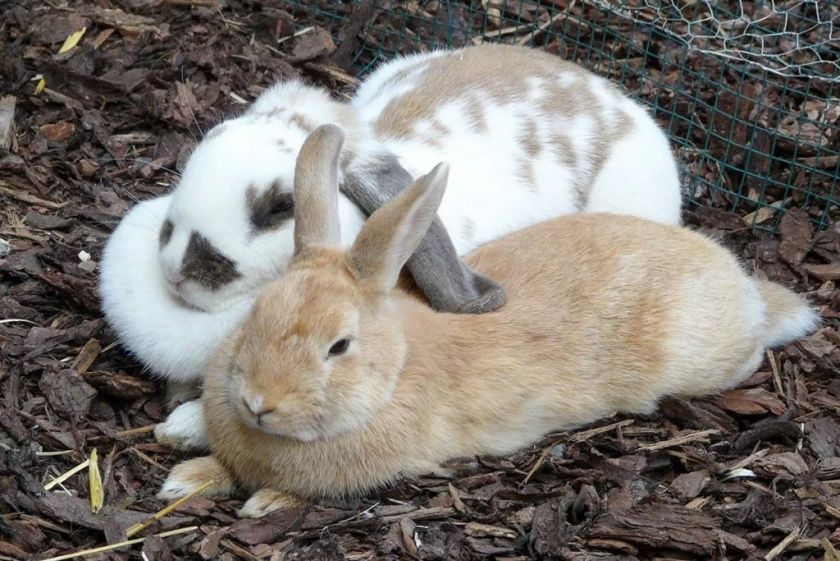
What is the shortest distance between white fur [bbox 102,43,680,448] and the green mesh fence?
33.1 inches

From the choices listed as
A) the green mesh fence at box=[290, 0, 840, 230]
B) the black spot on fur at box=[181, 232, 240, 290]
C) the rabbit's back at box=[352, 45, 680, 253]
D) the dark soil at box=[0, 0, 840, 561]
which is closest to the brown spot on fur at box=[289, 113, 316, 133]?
the rabbit's back at box=[352, 45, 680, 253]

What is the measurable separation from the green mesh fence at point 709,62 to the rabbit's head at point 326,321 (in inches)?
113

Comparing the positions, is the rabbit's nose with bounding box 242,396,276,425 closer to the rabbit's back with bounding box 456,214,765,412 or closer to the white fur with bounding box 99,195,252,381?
the white fur with bounding box 99,195,252,381

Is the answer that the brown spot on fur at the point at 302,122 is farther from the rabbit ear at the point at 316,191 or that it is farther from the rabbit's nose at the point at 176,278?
the rabbit's nose at the point at 176,278

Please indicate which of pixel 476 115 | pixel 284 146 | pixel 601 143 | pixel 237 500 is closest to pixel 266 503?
pixel 237 500

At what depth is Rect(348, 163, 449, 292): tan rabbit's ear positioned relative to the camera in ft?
14.2

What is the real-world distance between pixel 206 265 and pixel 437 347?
0.96m

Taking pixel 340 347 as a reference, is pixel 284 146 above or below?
above

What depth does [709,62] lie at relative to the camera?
7.49 metres

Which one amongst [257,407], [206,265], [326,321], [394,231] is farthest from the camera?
[206,265]

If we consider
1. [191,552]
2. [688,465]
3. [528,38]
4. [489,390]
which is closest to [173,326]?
[191,552]

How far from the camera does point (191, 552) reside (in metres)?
4.41

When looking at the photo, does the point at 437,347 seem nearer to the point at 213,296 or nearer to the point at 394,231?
the point at 394,231

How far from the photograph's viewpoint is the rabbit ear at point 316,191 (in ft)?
14.9
